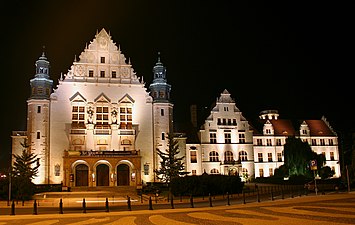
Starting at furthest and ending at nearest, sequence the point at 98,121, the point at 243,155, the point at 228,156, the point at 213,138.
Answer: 1. the point at 243,155
2. the point at 213,138
3. the point at 228,156
4. the point at 98,121

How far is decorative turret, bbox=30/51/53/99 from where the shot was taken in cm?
5594

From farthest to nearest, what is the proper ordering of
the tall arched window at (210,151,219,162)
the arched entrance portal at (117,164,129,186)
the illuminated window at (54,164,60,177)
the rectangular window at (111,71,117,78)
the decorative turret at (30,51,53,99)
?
the tall arched window at (210,151,219,162) → the rectangular window at (111,71,117,78) → the decorative turret at (30,51,53,99) → the arched entrance portal at (117,164,129,186) → the illuminated window at (54,164,60,177)

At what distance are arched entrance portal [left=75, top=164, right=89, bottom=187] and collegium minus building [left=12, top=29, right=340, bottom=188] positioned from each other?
Answer: 65 mm

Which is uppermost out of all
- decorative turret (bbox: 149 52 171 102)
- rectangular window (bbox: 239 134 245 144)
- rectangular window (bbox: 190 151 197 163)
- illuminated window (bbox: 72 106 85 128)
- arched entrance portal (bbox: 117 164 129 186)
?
decorative turret (bbox: 149 52 171 102)

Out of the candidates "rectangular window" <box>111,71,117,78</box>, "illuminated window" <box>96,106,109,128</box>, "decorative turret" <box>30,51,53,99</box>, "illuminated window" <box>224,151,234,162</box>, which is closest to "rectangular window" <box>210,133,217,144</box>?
"illuminated window" <box>224,151,234,162</box>

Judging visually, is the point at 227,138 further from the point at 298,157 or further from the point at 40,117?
the point at 40,117

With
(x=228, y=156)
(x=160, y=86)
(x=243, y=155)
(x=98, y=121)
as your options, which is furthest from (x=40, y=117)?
(x=243, y=155)

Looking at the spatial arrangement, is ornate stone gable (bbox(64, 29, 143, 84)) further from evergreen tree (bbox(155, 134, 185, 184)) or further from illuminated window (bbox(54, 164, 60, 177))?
evergreen tree (bbox(155, 134, 185, 184))

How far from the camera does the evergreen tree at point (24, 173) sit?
37031 millimetres

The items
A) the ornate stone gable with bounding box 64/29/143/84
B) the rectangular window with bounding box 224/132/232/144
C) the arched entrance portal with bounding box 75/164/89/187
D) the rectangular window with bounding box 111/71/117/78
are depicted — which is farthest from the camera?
the rectangular window with bounding box 224/132/232/144

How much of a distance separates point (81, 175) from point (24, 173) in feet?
26.5

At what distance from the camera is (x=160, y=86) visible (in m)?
60.2

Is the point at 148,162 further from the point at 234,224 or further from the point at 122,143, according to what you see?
the point at 234,224

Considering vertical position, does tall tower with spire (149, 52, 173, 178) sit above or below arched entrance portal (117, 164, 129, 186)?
above
